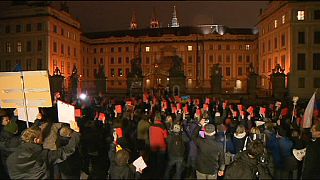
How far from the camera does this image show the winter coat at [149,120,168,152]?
8.70m

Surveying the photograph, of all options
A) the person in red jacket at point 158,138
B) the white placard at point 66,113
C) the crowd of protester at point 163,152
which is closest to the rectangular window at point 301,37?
the crowd of protester at point 163,152

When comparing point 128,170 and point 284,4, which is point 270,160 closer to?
point 128,170

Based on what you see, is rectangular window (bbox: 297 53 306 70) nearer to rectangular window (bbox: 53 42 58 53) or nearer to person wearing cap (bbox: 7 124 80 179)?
rectangular window (bbox: 53 42 58 53)

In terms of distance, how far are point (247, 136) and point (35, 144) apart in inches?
214

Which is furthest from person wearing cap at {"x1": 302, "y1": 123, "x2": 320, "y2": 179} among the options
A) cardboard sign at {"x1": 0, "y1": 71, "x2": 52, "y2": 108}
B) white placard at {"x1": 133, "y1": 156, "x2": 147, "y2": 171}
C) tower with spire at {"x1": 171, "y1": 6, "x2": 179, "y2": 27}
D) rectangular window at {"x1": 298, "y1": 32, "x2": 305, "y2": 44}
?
tower with spire at {"x1": 171, "y1": 6, "x2": 179, "y2": 27}

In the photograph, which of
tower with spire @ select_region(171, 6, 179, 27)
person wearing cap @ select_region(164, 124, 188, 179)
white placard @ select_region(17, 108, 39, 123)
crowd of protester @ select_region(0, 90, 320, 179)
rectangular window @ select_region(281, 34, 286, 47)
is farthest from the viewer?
tower with spire @ select_region(171, 6, 179, 27)

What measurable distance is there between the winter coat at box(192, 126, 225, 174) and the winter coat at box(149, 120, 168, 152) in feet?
5.78

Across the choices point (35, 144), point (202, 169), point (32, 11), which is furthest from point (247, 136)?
point (32, 11)

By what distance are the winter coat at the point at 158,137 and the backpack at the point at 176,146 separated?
602 millimetres

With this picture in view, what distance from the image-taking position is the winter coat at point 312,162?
246 inches

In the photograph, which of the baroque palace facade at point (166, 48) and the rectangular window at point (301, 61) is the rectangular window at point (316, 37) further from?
the rectangular window at point (301, 61)

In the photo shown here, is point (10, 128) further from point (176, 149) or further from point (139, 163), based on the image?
point (176, 149)

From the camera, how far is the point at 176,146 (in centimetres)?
809

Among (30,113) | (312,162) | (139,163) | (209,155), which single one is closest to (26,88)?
(30,113)
